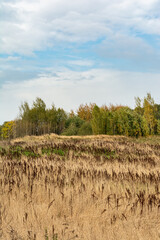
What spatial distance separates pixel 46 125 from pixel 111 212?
3422 centimetres

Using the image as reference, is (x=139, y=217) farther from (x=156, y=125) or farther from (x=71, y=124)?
(x=71, y=124)

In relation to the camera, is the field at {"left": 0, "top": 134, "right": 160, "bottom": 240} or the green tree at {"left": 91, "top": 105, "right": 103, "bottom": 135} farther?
the green tree at {"left": 91, "top": 105, "right": 103, "bottom": 135}

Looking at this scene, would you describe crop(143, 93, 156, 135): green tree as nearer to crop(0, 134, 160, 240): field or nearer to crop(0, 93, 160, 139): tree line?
crop(0, 93, 160, 139): tree line

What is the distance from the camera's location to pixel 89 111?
50.6m

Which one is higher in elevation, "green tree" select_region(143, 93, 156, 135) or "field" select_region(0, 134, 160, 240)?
"green tree" select_region(143, 93, 156, 135)

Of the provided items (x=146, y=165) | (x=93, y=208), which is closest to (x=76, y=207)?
(x=93, y=208)

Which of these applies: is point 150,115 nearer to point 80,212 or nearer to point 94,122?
point 94,122

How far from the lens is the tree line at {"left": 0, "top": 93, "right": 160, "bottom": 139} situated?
27.2 meters

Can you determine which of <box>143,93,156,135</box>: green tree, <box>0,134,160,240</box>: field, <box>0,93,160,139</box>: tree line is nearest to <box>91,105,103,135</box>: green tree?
<box>0,93,160,139</box>: tree line

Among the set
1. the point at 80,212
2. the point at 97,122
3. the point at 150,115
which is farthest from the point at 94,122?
the point at 80,212

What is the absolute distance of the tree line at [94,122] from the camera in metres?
27.2

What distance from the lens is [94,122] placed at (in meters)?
28.4

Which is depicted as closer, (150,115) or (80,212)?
(80,212)

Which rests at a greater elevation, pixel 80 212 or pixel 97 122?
pixel 97 122
